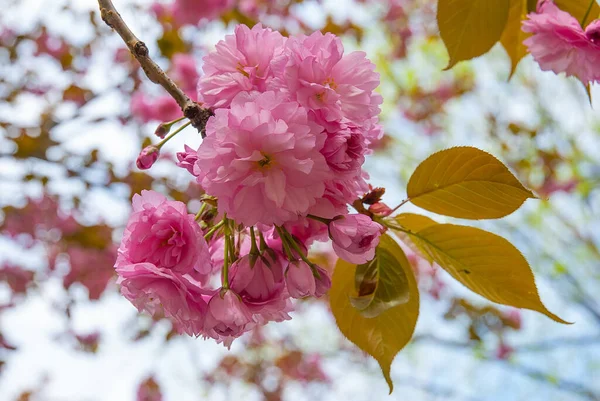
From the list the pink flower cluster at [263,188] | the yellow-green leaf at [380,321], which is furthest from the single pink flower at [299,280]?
the yellow-green leaf at [380,321]

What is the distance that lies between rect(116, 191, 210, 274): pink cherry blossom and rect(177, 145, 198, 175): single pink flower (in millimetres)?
36

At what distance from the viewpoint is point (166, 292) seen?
45 centimetres

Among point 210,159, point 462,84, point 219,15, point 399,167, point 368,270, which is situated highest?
point 210,159

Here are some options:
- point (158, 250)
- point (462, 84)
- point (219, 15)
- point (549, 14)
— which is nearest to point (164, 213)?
point (158, 250)

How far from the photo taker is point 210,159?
42 centimetres

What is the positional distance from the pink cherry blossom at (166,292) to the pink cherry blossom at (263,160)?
0.28 feet

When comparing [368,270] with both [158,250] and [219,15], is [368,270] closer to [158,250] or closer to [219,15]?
[158,250]

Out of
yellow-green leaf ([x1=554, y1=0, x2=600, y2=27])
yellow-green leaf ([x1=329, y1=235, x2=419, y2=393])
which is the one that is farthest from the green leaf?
yellow-green leaf ([x1=554, y1=0, x2=600, y2=27])

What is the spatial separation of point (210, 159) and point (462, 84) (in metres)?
4.07

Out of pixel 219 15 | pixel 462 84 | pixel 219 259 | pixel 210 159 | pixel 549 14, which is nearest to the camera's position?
pixel 210 159

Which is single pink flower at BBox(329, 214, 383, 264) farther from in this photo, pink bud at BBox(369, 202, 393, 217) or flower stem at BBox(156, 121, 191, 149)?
flower stem at BBox(156, 121, 191, 149)

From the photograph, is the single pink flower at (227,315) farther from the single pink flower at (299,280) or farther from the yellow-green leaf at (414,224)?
the yellow-green leaf at (414,224)

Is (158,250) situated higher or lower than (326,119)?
lower

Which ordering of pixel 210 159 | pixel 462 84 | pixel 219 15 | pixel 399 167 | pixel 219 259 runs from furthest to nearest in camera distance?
pixel 399 167, pixel 462 84, pixel 219 15, pixel 219 259, pixel 210 159
